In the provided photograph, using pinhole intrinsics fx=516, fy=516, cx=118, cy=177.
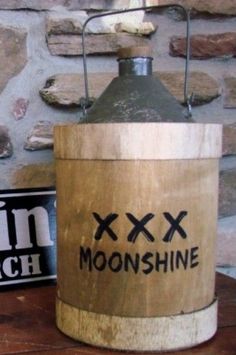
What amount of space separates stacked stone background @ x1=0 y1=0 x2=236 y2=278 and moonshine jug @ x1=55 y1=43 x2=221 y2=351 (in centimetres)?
30

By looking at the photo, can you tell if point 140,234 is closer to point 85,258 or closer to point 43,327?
point 85,258

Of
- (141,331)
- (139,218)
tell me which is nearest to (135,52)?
(139,218)

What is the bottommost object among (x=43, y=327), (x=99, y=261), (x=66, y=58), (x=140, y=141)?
(x=43, y=327)

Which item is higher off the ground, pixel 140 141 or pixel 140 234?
pixel 140 141

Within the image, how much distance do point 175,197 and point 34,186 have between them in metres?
0.41

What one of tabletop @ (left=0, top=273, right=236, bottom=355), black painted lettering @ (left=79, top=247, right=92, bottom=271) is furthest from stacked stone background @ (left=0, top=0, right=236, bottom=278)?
black painted lettering @ (left=79, top=247, right=92, bottom=271)

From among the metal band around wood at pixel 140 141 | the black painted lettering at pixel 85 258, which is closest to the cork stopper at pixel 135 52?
the metal band around wood at pixel 140 141

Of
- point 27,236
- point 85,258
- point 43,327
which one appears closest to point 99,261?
point 85,258

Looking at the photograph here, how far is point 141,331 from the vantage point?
637 mm

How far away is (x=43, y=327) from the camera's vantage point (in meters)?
0.71

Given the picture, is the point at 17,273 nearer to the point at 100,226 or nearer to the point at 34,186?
the point at 34,186

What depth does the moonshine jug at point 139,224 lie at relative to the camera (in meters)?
0.63

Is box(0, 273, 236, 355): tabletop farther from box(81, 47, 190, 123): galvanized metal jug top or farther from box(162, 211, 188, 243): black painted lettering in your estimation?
box(81, 47, 190, 123): galvanized metal jug top

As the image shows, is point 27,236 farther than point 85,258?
Yes
